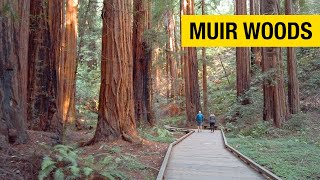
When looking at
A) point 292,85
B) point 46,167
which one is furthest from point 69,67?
point 46,167

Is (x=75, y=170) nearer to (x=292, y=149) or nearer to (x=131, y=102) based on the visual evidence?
(x=131, y=102)

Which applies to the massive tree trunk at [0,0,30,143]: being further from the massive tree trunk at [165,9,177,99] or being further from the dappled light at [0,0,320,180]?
the massive tree trunk at [165,9,177,99]

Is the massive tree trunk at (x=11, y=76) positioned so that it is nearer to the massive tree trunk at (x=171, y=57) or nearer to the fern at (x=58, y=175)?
the fern at (x=58, y=175)

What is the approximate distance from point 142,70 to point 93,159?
10.7 metres

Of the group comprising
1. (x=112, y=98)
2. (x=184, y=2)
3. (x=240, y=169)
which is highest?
(x=184, y=2)

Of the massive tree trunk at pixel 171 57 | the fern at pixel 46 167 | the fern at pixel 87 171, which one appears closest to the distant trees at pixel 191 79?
the massive tree trunk at pixel 171 57

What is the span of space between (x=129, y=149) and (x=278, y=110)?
33.4 ft

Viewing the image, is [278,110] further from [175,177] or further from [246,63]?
[175,177]

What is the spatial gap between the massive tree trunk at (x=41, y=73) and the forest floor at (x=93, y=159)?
1.12 meters

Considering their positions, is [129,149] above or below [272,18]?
below

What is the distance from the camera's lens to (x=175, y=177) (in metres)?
7.32

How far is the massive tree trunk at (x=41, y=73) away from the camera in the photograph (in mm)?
10469

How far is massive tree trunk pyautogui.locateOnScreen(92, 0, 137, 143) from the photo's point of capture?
978cm

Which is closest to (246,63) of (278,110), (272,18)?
(278,110)
